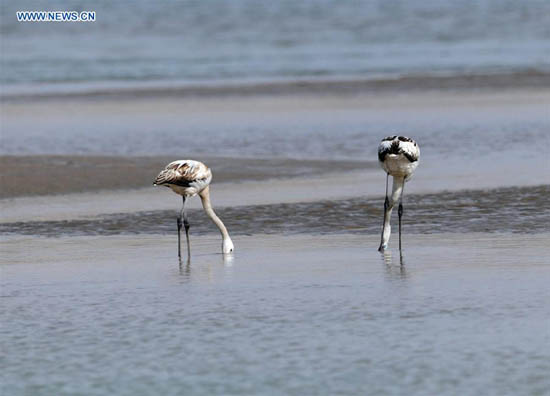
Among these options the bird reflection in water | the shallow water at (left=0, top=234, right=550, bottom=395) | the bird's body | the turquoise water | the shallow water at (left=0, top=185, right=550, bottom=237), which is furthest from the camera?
the turquoise water

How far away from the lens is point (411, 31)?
181 feet

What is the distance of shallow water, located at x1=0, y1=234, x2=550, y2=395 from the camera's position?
750 cm

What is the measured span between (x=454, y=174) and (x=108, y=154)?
6.15 meters

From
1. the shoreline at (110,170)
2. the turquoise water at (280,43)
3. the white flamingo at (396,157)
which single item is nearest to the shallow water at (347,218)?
the white flamingo at (396,157)

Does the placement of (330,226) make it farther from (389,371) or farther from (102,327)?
(389,371)

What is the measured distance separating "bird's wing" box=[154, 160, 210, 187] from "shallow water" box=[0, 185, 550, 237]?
119cm

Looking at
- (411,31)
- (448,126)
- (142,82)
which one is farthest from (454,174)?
(411,31)

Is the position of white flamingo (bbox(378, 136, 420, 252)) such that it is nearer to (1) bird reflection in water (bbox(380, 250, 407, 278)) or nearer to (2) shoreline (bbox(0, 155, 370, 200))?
(1) bird reflection in water (bbox(380, 250, 407, 278))

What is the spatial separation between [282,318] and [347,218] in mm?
5067

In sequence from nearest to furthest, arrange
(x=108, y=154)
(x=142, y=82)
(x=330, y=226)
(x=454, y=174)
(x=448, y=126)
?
(x=330, y=226), (x=454, y=174), (x=108, y=154), (x=448, y=126), (x=142, y=82)

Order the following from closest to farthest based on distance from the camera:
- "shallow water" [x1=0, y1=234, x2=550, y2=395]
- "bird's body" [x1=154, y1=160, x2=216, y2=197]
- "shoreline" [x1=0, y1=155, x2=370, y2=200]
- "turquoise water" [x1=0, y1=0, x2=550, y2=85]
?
"shallow water" [x1=0, y1=234, x2=550, y2=395] < "bird's body" [x1=154, y1=160, x2=216, y2=197] < "shoreline" [x1=0, y1=155, x2=370, y2=200] < "turquoise water" [x1=0, y1=0, x2=550, y2=85]

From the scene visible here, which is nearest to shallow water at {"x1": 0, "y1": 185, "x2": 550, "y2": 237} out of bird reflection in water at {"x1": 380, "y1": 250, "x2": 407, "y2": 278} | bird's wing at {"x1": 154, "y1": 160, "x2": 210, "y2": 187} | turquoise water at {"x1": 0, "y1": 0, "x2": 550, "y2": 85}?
bird's wing at {"x1": 154, "y1": 160, "x2": 210, "y2": 187}

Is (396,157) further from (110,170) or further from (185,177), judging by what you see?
(110,170)

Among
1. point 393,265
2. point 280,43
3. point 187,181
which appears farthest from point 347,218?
point 280,43
